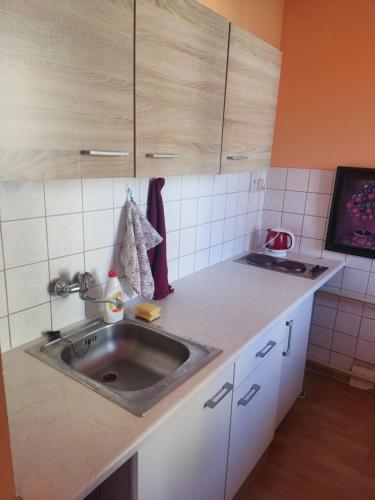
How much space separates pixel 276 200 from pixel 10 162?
1985 mm

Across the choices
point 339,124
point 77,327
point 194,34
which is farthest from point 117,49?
point 339,124

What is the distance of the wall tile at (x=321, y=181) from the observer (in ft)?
7.57

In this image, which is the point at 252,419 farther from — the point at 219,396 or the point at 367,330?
the point at 367,330

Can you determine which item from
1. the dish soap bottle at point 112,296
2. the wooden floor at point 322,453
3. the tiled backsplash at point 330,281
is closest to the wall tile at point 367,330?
the tiled backsplash at point 330,281

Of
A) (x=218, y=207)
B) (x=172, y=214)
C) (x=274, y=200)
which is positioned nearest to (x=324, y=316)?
(x=274, y=200)

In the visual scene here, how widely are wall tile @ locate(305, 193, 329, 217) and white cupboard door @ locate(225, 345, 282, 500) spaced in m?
1.04

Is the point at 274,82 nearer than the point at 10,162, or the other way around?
the point at 10,162

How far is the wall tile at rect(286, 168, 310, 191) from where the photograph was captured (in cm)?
239

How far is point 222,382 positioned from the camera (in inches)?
50.0

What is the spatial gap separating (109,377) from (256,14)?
199 centimetres

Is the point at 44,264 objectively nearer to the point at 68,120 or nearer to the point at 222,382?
the point at 68,120

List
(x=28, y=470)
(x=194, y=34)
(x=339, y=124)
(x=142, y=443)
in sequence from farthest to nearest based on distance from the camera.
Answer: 1. (x=339, y=124)
2. (x=194, y=34)
3. (x=142, y=443)
4. (x=28, y=470)

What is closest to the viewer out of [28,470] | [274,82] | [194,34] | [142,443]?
[28,470]

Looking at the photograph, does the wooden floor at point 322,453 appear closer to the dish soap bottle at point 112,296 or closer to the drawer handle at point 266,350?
the drawer handle at point 266,350
